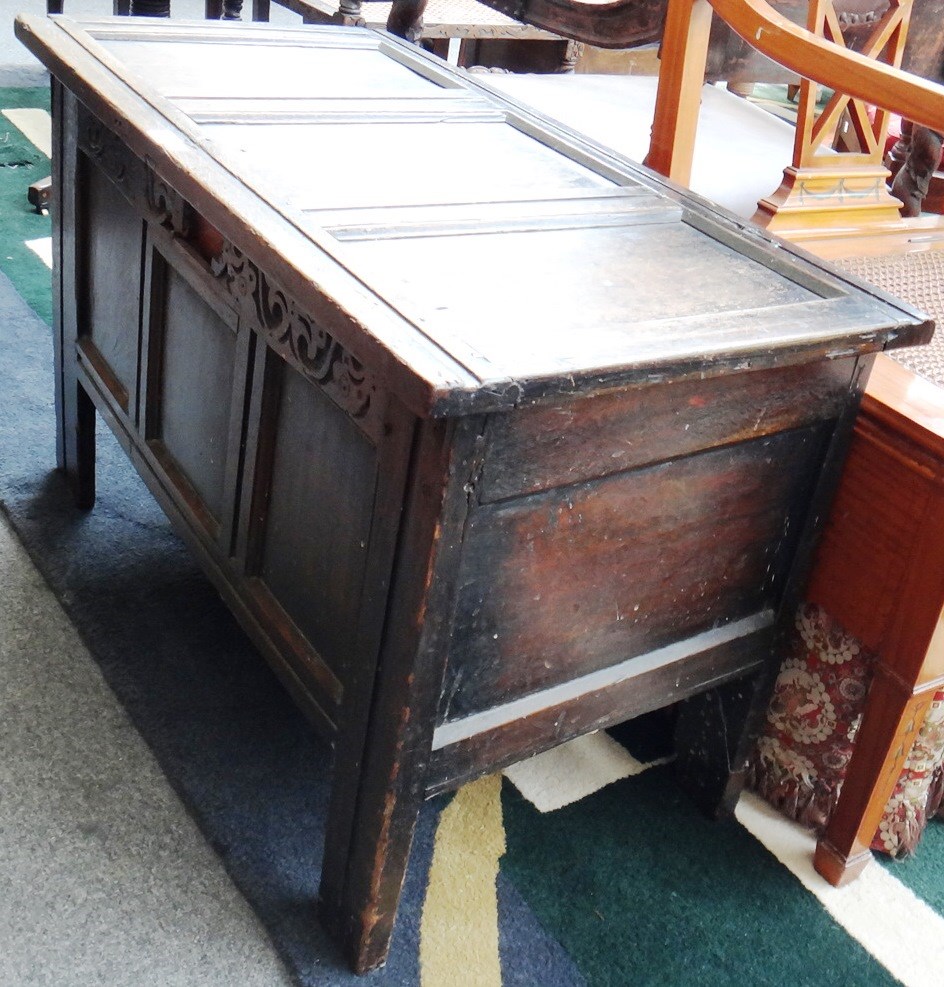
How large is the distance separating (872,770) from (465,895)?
0.42 meters

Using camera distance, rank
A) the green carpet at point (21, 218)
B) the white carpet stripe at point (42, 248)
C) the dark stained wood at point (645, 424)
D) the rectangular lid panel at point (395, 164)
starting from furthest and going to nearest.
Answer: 1. the white carpet stripe at point (42, 248)
2. the green carpet at point (21, 218)
3. the rectangular lid panel at point (395, 164)
4. the dark stained wood at point (645, 424)

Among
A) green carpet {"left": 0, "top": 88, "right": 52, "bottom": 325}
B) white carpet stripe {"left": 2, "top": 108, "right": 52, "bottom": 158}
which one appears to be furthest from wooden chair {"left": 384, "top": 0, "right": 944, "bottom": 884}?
white carpet stripe {"left": 2, "top": 108, "right": 52, "bottom": 158}

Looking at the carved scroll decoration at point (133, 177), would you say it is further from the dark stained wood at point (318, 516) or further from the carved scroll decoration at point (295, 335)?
the dark stained wood at point (318, 516)

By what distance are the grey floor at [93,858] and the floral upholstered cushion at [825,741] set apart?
575mm

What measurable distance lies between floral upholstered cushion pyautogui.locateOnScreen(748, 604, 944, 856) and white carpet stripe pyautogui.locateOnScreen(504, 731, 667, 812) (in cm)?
15

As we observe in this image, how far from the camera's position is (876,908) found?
1.18m

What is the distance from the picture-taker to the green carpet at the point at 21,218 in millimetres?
2180

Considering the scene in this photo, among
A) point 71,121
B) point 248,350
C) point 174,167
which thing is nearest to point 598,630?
point 248,350

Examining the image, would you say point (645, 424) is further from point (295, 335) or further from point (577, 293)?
point (295, 335)

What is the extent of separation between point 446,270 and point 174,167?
0.94 feet

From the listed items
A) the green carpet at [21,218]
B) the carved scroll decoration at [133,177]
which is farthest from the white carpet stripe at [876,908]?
the green carpet at [21,218]

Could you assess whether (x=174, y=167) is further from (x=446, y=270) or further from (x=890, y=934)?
(x=890, y=934)

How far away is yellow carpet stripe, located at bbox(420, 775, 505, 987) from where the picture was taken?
1.05 m

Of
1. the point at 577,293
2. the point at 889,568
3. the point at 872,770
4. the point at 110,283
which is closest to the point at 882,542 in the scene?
the point at 889,568
